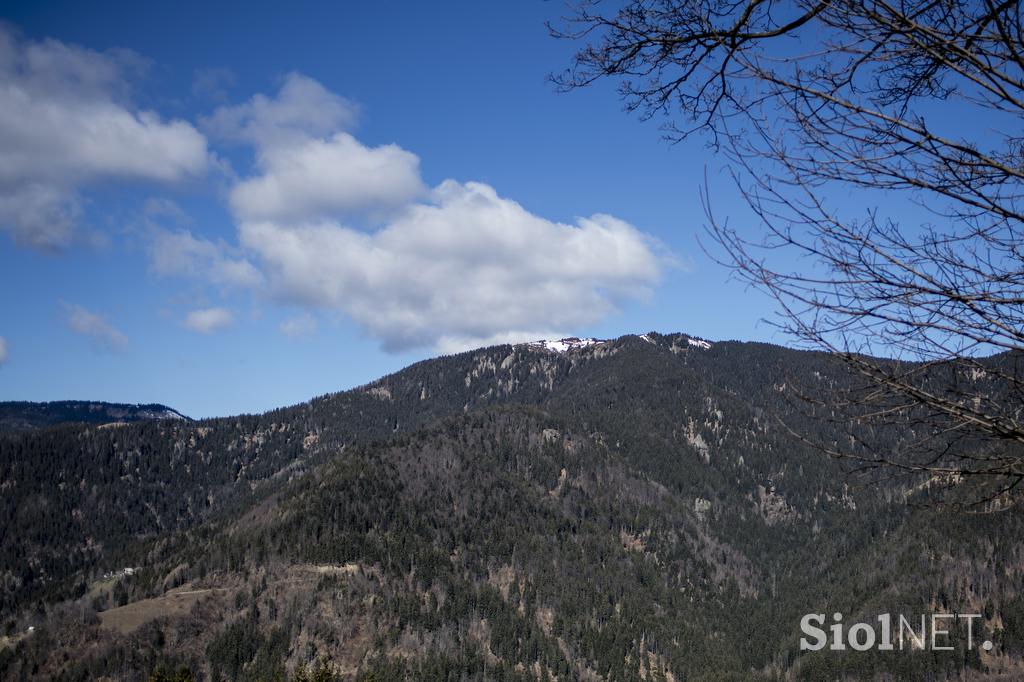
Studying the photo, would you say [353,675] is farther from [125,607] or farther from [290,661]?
[125,607]

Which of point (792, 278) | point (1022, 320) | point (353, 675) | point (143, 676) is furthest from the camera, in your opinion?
point (353, 675)

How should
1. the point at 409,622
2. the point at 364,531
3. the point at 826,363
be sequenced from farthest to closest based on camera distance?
1. the point at 364,531
2. the point at 409,622
3. the point at 826,363

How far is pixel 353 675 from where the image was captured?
441 ft

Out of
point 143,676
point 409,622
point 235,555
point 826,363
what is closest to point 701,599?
point 409,622

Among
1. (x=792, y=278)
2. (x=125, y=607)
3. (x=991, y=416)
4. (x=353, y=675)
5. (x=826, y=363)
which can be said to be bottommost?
(x=353, y=675)

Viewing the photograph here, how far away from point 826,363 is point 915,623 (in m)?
181

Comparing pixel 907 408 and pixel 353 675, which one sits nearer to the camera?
pixel 907 408

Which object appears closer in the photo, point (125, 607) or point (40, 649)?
point (40, 649)

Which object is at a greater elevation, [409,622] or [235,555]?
[235,555]

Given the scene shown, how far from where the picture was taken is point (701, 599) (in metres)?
200

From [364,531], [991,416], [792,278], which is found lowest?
[364,531]

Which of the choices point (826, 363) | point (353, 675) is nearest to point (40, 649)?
point (353, 675)

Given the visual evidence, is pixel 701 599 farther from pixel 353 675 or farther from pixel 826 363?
pixel 826 363

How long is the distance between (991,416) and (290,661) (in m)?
152
